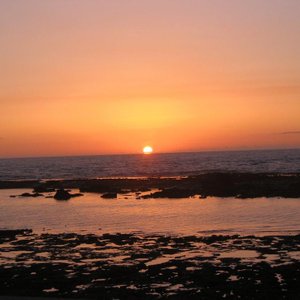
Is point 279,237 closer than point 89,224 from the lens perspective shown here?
Yes

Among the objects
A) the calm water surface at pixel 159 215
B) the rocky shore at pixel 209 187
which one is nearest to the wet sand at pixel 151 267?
A: the calm water surface at pixel 159 215

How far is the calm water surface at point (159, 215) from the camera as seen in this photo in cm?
2411

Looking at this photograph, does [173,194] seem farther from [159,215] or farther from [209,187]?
[159,215]

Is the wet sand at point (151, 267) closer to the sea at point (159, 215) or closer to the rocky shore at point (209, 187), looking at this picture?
the sea at point (159, 215)

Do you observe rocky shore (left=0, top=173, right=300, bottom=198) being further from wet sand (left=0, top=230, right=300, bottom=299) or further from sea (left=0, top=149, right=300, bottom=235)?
wet sand (left=0, top=230, right=300, bottom=299)

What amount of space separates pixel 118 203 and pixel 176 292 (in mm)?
24614

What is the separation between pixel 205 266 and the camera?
1541 cm

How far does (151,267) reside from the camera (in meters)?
15.4

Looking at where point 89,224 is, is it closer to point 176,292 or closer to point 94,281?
point 94,281

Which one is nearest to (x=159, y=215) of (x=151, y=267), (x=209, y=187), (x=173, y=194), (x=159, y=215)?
(x=159, y=215)

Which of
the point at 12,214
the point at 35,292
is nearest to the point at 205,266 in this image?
the point at 35,292

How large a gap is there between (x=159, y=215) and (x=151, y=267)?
1401 centimetres

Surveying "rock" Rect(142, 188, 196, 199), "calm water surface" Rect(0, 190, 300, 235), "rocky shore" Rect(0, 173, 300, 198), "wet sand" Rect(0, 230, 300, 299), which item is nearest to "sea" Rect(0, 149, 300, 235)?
"calm water surface" Rect(0, 190, 300, 235)

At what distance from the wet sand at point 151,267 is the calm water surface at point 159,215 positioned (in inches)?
122
